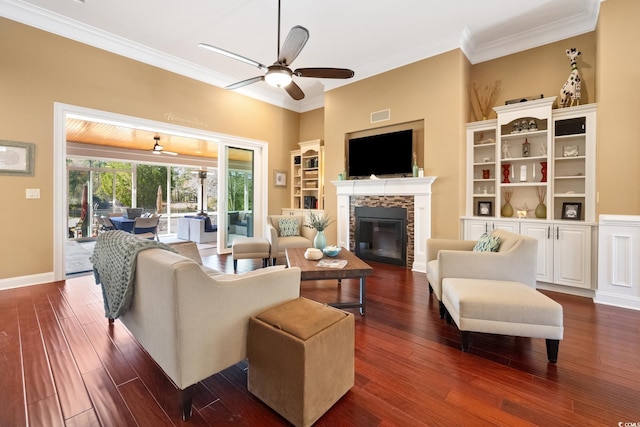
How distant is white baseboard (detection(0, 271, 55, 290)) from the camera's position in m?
3.47

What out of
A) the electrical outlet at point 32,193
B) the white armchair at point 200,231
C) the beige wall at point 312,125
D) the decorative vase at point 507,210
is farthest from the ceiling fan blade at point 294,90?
the white armchair at point 200,231

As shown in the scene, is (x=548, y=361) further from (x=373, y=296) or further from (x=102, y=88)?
(x=102, y=88)

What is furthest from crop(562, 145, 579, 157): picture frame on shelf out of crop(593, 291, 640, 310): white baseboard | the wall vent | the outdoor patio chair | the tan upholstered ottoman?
the outdoor patio chair

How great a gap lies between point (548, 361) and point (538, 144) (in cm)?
320

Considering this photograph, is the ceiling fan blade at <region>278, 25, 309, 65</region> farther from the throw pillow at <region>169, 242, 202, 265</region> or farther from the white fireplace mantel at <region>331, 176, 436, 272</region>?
the white fireplace mantel at <region>331, 176, 436, 272</region>

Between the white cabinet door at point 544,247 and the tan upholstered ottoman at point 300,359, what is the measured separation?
3.32m

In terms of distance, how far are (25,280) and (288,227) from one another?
11.6 feet

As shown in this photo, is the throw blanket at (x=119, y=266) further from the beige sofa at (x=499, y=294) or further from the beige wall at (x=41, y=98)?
the beige wall at (x=41, y=98)

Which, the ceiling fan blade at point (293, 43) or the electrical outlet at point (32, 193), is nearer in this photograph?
the ceiling fan blade at point (293, 43)

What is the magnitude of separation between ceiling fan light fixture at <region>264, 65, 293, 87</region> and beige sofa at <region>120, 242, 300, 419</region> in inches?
81.6

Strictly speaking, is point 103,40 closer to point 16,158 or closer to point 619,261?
point 16,158

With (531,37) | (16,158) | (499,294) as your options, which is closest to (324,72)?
(499,294)

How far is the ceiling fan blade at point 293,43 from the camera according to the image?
2475 mm

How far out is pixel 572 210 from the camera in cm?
362
